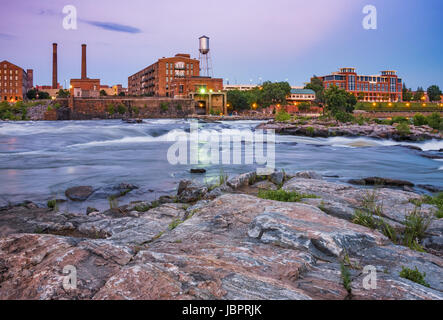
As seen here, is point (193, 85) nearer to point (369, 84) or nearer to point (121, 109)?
point (121, 109)

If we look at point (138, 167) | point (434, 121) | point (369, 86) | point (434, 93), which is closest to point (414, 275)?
point (138, 167)

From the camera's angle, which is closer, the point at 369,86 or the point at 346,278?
the point at 346,278

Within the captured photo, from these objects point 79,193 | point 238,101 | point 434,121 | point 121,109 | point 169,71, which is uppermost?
point 169,71

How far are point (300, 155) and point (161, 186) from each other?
11987mm

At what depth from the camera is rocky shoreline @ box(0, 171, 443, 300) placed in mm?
3109

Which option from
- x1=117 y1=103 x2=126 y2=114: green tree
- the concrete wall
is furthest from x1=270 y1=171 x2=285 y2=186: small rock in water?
x1=117 y1=103 x2=126 y2=114: green tree

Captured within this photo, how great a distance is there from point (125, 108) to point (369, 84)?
105554mm

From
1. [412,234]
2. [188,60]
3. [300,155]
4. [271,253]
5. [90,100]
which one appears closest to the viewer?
[271,253]

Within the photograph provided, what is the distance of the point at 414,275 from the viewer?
3.64m

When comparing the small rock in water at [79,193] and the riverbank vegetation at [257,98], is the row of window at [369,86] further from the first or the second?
the small rock in water at [79,193]

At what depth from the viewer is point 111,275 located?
3.34 meters

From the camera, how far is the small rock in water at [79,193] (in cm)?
1016
